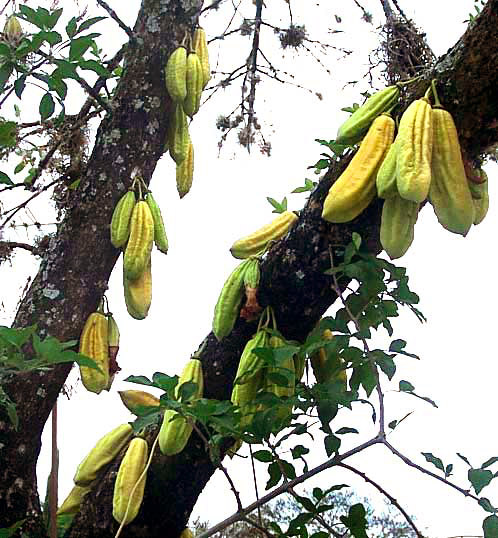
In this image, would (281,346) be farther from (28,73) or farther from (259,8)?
(259,8)

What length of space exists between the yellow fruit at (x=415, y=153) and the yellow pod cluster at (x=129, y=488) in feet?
2.61

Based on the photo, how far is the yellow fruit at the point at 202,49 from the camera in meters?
2.03

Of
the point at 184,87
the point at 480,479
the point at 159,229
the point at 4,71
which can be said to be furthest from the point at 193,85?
the point at 480,479

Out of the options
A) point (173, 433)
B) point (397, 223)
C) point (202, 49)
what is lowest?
point (173, 433)

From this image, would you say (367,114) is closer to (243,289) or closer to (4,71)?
(243,289)

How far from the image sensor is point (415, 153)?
4.15 ft

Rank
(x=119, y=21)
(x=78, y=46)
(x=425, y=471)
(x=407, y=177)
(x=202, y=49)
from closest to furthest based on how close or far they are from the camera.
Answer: (x=407, y=177) → (x=425, y=471) → (x=78, y=46) → (x=119, y=21) → (x=202, y=49)

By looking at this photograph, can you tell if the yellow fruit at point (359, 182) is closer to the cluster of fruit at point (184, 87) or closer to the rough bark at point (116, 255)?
the rough bark at point (116, 255)

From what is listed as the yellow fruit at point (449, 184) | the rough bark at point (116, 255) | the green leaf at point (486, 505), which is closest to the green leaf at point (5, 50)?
the rough bark at point (116, 255)

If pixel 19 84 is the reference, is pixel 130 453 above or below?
below

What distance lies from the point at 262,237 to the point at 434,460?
558 millimetres

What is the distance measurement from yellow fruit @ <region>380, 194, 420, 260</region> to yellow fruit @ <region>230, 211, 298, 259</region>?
394 mm

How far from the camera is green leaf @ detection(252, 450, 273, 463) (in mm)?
1505

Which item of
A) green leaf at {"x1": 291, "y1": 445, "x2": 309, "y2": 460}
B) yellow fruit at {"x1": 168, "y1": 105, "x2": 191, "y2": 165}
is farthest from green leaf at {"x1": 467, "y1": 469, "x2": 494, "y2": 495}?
yellow fruit at {"x1": 168, "y1": 105, "x2": 191, "y2": 165}
